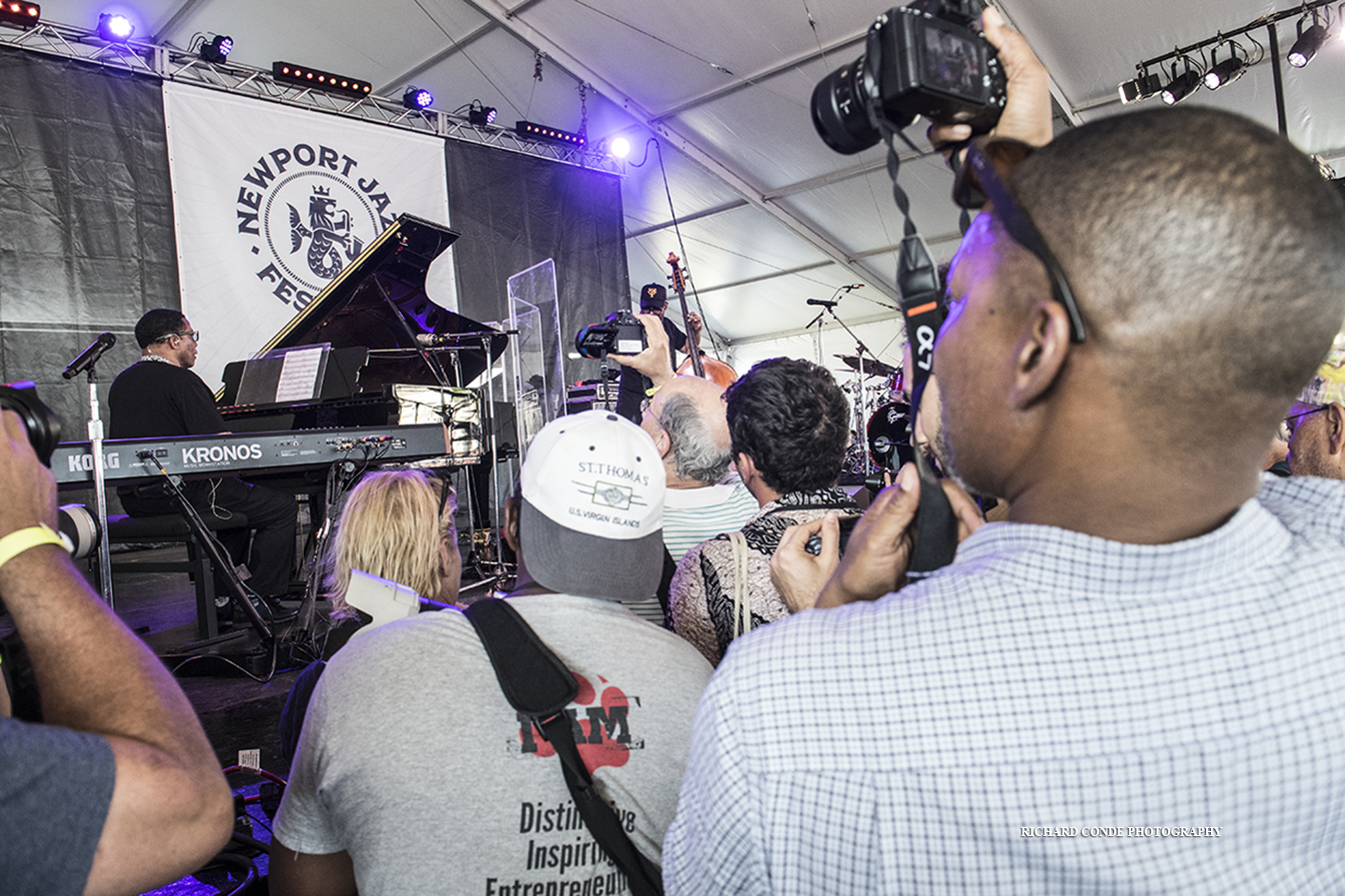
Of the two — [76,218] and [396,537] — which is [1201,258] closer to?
[396,537]

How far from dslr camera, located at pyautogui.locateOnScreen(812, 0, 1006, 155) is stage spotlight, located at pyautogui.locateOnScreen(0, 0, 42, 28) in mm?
7025

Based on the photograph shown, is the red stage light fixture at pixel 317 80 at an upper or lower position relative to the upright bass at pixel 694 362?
upper

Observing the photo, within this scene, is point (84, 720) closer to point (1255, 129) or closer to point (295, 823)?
point (295, 823)

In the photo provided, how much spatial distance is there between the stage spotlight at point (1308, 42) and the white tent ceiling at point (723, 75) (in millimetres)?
586

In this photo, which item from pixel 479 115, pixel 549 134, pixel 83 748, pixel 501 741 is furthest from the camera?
pixel 549 134

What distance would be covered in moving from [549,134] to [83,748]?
857 centimetres

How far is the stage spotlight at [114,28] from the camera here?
5.98 meters

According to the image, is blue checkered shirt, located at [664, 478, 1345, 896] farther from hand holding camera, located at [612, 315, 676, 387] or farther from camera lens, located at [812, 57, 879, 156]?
hand holding camera, located at [612, 315, 676, 387]

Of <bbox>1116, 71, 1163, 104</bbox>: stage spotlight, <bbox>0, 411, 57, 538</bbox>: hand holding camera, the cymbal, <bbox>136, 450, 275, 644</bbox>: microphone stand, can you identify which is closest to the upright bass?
<bbox>136, 450, 275, 644</bbox>: microphone stand

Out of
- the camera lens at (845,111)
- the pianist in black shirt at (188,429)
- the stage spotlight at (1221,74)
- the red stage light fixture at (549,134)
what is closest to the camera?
the camera lens at (845,111)

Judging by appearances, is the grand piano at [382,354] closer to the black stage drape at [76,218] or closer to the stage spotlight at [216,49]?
the black stage drape at [76,218]

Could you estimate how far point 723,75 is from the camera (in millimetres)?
8008

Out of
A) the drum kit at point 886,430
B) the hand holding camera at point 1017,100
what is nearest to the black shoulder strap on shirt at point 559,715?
the hand holding camera at point 1017,100

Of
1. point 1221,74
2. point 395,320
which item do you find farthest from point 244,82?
point 1221,74
